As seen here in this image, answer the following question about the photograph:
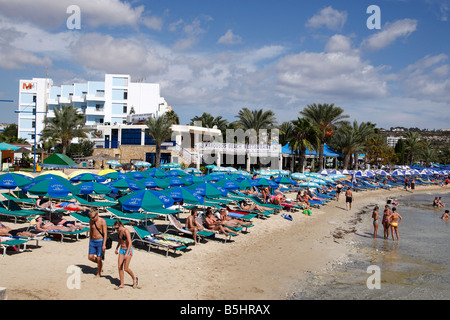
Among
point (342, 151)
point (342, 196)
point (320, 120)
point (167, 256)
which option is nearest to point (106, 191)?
point (167, 256)

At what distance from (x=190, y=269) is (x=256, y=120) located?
114 feet

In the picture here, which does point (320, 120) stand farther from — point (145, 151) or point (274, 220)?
point (274, 220)

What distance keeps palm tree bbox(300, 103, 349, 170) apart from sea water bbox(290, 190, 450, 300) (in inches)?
1024

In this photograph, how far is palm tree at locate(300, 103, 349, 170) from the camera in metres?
42.4

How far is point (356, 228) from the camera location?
18.0 meters

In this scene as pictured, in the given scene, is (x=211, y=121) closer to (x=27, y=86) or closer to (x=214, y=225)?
(x=27, y=86)

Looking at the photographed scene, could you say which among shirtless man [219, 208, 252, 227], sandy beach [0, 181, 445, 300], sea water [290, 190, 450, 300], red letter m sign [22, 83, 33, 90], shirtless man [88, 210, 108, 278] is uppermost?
red letter m sign [22, 83, 33, 90]

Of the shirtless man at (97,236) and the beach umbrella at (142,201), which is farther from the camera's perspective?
the beach umbrella at (142,201)

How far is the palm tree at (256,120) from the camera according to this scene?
43219 mm

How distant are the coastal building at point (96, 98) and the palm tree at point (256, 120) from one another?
18345 mm

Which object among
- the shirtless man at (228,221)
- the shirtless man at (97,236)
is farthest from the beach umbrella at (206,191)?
the shirtless man at (97,236)

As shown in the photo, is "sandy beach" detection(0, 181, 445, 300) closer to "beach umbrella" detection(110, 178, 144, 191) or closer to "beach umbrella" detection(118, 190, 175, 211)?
"beach umbrella" detection(118, 190, 175, 211)

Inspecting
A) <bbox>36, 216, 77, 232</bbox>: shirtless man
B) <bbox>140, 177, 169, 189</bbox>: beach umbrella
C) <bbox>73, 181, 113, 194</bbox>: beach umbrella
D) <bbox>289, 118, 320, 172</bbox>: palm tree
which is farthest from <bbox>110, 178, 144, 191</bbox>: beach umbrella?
<bbox>289, 118, 320, 172</bbox>: palm tree

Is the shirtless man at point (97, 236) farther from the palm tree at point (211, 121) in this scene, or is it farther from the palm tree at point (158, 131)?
the palm tree at point (211, 121)
